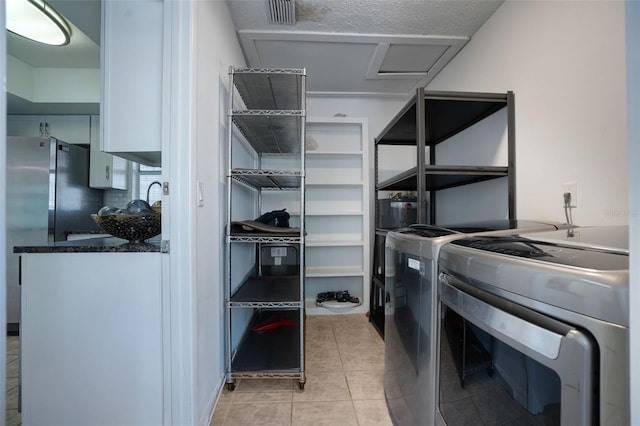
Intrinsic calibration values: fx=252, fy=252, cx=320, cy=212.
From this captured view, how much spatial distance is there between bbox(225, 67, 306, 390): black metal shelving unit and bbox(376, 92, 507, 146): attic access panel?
76 centimetres

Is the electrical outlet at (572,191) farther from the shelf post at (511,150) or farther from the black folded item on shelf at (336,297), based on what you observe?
the black folded item on shelf at (336,297)

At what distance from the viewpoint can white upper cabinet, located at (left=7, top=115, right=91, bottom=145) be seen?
262 centimetres

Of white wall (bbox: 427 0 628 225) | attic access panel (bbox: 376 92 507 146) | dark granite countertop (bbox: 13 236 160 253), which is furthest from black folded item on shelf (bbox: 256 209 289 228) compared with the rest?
white wall (bbox: 427 0 628 225)

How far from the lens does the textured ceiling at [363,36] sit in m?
1.58

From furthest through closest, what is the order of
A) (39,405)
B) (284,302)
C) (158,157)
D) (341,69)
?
(341,69) → (284,302) → (158,157) → (39,405)

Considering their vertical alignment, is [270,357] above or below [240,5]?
below

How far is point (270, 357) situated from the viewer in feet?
5.38

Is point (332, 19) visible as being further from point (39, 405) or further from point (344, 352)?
point (39, 405)

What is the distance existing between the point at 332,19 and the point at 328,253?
6.77 ft

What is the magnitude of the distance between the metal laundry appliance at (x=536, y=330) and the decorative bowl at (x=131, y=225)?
1242 mm

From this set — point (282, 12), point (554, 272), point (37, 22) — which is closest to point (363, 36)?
point (282, 12)

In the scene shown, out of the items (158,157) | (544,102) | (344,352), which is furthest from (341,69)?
(344,352)

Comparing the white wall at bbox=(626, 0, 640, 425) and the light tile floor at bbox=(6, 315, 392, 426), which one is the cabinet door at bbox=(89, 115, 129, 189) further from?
the white wall at bbox=(626, 0, 640, 425)

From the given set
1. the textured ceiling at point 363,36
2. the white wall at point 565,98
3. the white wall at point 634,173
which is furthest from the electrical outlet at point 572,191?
the textured ceiling at point 363,36
